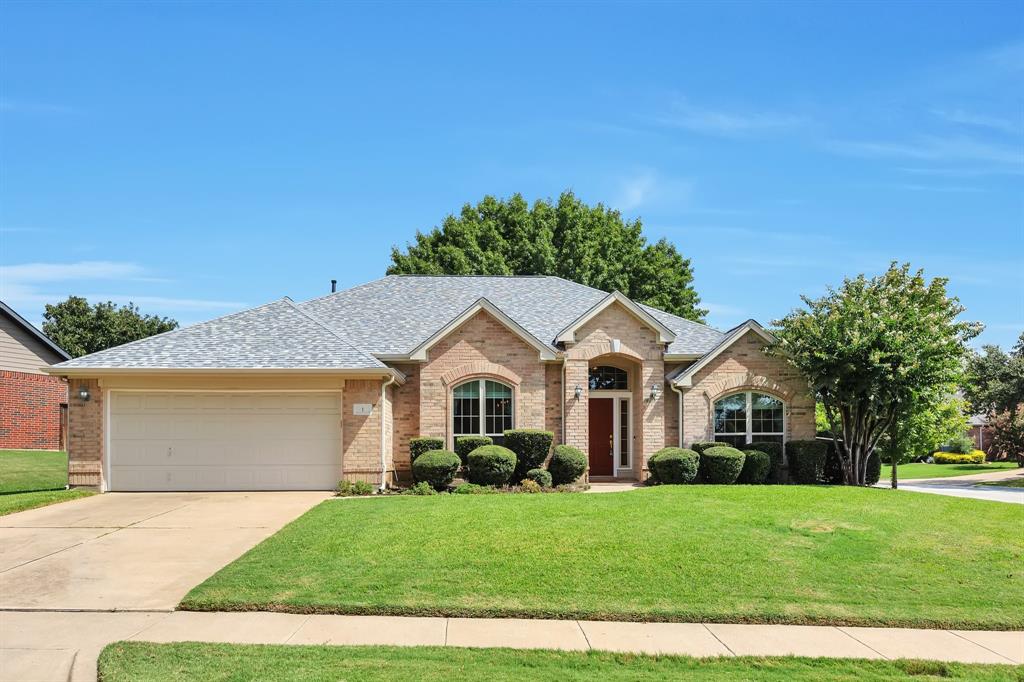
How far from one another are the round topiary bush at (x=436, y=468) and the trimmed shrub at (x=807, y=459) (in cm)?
924

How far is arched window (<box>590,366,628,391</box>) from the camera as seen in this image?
2306cm

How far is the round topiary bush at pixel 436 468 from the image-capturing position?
61.2ft

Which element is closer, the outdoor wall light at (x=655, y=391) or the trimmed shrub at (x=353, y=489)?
the trimmed shrub at (x=353, y=489)

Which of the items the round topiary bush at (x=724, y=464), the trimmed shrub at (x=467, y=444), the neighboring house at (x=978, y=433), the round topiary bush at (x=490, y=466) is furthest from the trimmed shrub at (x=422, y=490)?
the neighboring house at (x=978, y=433)

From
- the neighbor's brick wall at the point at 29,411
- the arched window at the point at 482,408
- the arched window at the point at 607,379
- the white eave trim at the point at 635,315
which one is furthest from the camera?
the neighbor's brick wall at the point at 29,411

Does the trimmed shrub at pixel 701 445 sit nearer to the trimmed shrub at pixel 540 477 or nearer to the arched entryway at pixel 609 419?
the arched entryway at pixel 609 419

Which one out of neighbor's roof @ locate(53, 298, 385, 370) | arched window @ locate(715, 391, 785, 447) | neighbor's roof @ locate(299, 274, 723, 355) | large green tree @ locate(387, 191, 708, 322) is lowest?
arched window @ locate(715, 391, 785, 447)

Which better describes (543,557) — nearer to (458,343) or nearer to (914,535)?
(914,535)

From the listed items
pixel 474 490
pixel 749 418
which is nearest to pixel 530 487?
pixel 474 490

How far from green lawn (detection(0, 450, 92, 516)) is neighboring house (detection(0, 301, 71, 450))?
1.30 metres

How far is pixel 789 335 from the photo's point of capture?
→ 21391 millimetres

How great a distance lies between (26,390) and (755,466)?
2874 centimetres

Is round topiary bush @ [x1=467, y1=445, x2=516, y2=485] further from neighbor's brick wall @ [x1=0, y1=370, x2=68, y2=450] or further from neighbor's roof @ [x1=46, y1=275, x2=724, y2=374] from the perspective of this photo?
neighbor's brick wall @ [x1=0, y1=370, x2=68, y2=450]

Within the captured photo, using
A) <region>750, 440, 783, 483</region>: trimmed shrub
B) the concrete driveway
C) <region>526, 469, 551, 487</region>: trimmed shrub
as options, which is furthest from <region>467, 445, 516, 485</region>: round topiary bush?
<region>750, 440, 783, 483</region>: trimmed shrub
